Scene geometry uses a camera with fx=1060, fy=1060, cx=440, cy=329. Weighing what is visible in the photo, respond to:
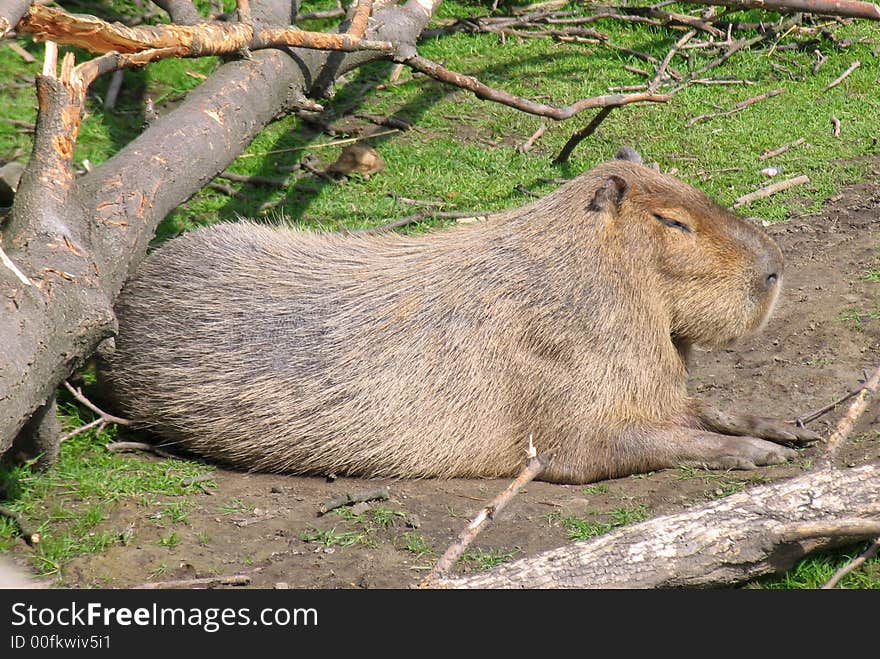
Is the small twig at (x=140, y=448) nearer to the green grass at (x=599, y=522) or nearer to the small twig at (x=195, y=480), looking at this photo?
the small twig at (x=195, y=480)

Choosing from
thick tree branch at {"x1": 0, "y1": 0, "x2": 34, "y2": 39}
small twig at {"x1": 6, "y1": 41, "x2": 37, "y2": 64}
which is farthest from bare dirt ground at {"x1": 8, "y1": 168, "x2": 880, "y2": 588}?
small twig at {"x1": 6, "y1": 41, "x2": 37, "y2": 64}

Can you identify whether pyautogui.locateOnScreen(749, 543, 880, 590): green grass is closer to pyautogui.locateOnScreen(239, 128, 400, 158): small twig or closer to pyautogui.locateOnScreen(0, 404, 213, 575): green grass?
pyautogui.locateOnScreen(0, 404, 213, 575): green grass

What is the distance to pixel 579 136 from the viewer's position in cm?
644

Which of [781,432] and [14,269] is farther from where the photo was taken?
[781,432]

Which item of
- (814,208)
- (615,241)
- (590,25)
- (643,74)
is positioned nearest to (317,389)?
(615,241)

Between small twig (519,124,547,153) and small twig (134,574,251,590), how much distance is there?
421 centimetres

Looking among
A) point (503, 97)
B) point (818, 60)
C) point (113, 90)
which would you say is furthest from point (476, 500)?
point (818, 60)

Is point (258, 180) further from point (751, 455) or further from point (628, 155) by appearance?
point (751, 455)

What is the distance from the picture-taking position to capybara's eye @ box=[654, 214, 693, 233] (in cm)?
427

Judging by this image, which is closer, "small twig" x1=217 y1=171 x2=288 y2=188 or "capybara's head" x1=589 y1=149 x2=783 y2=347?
"capybara's head" x1=589 y1=149 x2=783 y2=347

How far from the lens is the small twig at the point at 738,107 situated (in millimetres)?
7211

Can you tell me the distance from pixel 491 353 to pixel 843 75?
470 centimetres

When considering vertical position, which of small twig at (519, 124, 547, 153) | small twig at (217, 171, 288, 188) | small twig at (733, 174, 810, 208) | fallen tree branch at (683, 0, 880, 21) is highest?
fallen tree branch at (683, 0, 880, 21)

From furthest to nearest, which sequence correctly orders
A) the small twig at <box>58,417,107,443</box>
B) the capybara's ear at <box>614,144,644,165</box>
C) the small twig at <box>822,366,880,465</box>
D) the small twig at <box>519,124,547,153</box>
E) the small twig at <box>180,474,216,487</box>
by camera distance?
1. the small twig at <box>519,124,547,153</box>
2. the capybara's ear at <box>614,144,644,165</box>
3. the small twig at <box>58,417,107,443</box>
4. the small twig at <box>180,474,216,487</box>
5. the small twig at <box>822,366,880,465</box>
